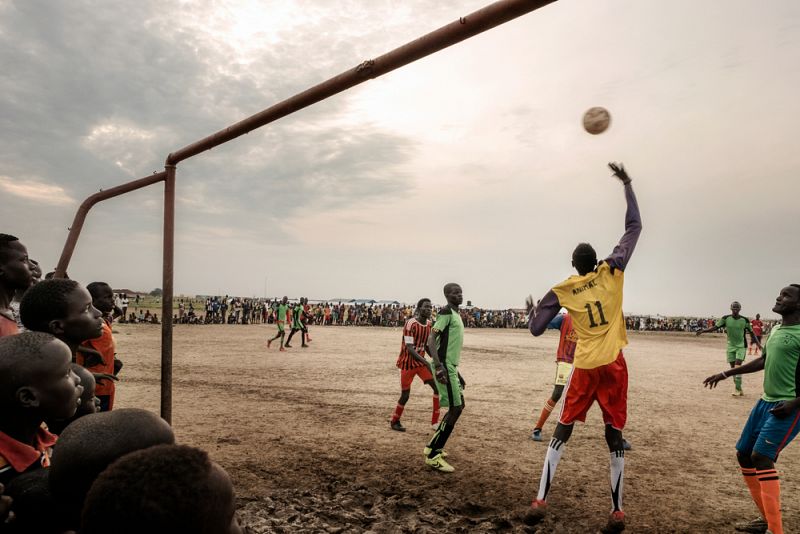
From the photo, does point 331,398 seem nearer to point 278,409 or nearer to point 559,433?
point 278,409

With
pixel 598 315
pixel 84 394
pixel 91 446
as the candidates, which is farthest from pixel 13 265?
pixel 598 315

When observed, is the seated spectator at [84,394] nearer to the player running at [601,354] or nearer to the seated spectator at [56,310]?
the seated spectator at [56,310]

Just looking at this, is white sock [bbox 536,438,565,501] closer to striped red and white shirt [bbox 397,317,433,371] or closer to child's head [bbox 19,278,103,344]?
striped red and white shirt [bbox 397,317,433,371]

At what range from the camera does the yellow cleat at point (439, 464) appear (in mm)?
5816

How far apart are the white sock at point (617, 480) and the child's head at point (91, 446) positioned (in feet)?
13.1

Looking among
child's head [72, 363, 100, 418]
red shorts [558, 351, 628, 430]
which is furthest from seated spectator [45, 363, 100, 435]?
red shorts [558, 351, 628, 430]

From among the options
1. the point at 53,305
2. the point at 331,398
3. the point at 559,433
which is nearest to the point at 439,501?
the point at 559,433

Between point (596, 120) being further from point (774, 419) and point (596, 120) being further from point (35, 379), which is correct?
point (35, 379)

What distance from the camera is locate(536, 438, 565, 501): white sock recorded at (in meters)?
4.58

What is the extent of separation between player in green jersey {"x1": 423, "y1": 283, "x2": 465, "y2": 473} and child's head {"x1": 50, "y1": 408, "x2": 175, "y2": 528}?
4.43 m

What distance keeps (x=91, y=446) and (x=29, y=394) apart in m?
0.66

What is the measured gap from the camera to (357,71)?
151 inches

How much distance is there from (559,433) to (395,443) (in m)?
2.92

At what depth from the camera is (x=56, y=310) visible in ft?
10.2
